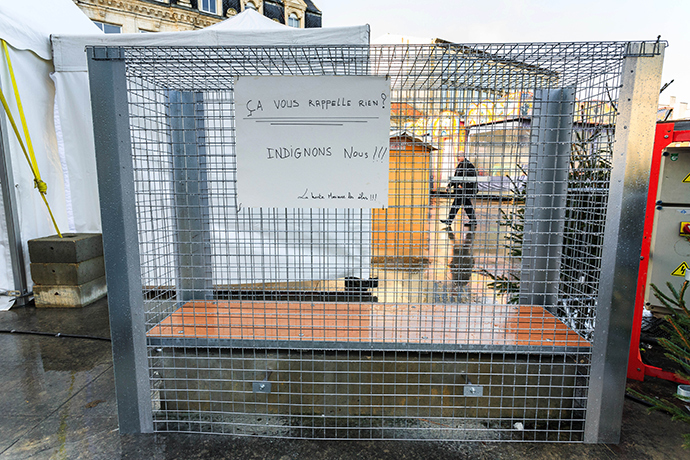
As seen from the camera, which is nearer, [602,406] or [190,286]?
[602,406]

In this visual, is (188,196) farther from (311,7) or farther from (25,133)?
(311,7)

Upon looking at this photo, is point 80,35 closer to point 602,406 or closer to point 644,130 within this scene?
point 644,130

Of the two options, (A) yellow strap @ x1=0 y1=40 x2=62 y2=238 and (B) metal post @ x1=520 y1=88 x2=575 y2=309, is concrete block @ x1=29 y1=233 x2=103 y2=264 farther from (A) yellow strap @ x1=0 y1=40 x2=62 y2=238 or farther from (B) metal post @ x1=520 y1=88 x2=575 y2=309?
(B) metal post @ x1=520 y1=88 x2=575 y2=309

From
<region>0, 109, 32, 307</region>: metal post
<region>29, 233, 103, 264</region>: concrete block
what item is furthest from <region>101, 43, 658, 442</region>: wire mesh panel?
<region>0, 109, 32, 307</region>: metal post

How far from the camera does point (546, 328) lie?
2.02 metres

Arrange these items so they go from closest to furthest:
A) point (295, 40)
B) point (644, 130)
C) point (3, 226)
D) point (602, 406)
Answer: point (644, 130)
point (602, 406)
point (295, 40)
point (3, 226)

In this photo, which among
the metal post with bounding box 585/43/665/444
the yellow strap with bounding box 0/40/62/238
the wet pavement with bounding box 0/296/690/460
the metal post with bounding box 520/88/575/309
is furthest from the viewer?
the yellow strap with bounding box 0/40/62/238

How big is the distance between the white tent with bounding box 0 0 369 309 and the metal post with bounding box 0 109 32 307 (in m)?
0.04

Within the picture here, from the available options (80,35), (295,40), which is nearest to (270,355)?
(295,40)

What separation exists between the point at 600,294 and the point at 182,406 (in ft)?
7.33

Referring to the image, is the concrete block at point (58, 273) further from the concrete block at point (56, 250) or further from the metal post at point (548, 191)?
the metal post at point (548, 191)

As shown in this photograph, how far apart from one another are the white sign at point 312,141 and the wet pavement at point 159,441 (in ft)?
2.30

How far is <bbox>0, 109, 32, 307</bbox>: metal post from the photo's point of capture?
148 inches

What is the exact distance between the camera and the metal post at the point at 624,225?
1.62 meters
